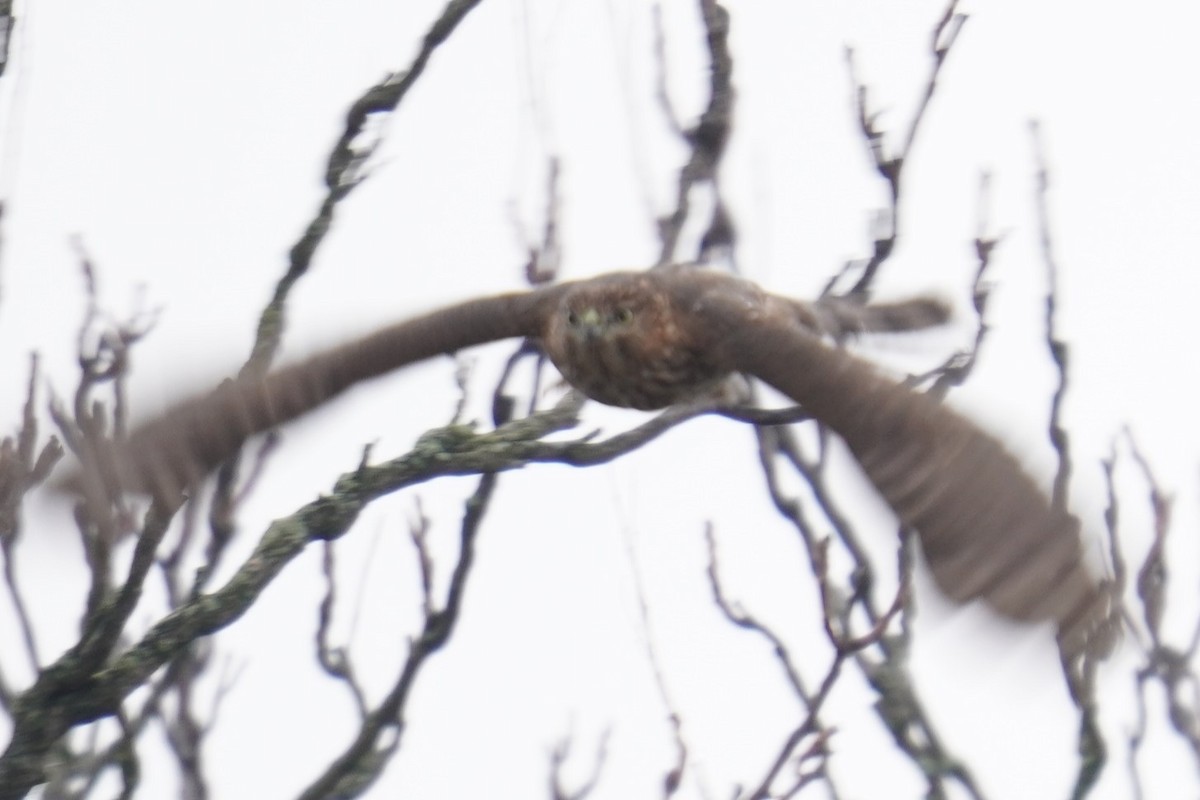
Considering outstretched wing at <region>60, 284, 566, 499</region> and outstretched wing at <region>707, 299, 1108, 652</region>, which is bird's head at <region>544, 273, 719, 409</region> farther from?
outstretched wing at <region>707, 299, 1108, 652</region>

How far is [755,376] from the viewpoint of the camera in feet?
14.6

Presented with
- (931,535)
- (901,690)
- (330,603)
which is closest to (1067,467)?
(931,535)

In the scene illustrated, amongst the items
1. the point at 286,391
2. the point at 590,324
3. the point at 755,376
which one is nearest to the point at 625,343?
the point at 590,324

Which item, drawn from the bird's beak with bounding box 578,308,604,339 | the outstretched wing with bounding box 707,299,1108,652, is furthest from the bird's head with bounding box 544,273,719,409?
the outstretched wing with bounding box 707,299,1108,652

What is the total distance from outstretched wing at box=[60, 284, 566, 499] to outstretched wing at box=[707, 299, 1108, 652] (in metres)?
1.00

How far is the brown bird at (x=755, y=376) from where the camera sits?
11.7ft

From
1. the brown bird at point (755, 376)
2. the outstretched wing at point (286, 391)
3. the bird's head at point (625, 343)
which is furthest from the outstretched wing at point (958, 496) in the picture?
the outstretched wing at point (286, 391)

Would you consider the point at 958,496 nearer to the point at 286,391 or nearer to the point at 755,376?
the point at 755,376

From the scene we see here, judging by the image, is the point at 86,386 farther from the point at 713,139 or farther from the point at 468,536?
the point at 713,139

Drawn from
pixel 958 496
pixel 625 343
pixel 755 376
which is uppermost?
pixel 625 343

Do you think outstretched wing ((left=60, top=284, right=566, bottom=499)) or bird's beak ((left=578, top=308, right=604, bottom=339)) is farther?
bird's beak ((left=578, top=308, right=604, bottom=339))

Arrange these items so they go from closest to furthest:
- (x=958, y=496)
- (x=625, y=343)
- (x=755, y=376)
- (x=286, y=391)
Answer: (x=958, y=496)
(x=755, y=376)
(x=286, y=391)
(x=625, y=343)

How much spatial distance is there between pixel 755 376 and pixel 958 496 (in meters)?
0.85

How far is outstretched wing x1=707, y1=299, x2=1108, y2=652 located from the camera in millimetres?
3480
